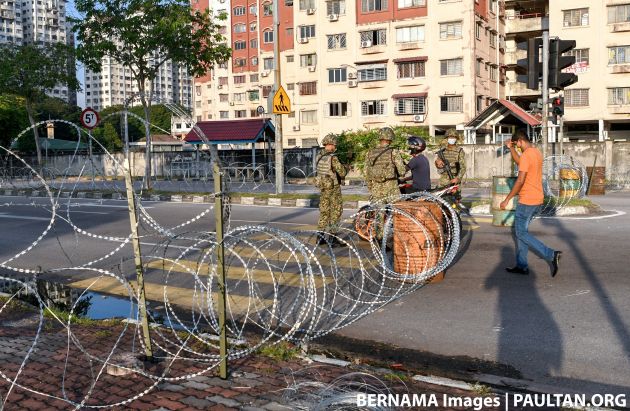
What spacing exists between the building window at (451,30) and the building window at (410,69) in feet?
8.88

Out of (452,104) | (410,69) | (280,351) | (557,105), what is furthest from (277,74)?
(410,69)

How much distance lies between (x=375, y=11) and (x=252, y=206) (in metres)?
40.1

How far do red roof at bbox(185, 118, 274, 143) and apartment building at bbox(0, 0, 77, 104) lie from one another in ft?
475

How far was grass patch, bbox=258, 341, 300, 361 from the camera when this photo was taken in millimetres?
5441

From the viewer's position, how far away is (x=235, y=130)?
1377 inches

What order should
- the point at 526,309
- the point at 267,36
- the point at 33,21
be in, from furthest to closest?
the point at 33,21
the point at 267,36
the point at 526,309

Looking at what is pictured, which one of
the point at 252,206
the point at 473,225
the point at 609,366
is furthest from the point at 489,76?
the point at 609,366

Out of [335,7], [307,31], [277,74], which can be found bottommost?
[277,74]

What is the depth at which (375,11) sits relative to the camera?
56125 mm

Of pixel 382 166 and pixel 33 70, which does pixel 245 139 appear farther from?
pixel 382 166

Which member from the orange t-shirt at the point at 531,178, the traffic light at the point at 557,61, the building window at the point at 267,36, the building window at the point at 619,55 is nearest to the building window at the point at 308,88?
the building window at the point at 267,36

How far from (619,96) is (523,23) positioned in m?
10.9

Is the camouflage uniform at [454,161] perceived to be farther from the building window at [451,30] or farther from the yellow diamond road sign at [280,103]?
the building window at [451,30]

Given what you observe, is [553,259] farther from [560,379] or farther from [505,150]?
[505,150]
